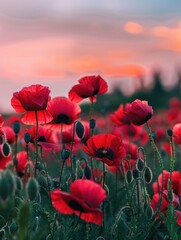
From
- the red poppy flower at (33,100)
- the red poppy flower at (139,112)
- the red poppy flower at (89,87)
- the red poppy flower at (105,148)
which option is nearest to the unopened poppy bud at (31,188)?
the red poppy flower at (105,148)

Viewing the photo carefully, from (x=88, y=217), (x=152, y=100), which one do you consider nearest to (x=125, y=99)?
(x=152, y=100)

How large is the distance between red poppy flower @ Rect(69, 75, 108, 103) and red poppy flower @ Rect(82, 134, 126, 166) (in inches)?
19.6

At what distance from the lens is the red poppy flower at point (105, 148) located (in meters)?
2.26

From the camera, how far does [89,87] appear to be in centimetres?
275

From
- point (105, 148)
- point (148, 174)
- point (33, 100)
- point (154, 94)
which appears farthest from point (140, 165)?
A: point (154, 94)

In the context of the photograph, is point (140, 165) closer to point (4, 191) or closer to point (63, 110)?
→ point (63, 110)

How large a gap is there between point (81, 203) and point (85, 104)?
746 inches

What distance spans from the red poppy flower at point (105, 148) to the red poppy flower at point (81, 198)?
0.49m

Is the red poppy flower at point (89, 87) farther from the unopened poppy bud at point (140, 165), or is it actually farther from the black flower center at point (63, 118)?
the unopened poppy bud at point (140, 165)

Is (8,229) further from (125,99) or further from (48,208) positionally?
(125,99)

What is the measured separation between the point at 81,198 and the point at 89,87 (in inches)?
42.7

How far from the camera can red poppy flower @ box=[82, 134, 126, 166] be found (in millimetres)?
2262

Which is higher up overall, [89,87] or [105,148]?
[89,87]

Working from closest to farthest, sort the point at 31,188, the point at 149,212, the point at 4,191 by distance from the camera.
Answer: the point at 4,191
the point at 31,188
the point at 149,212
